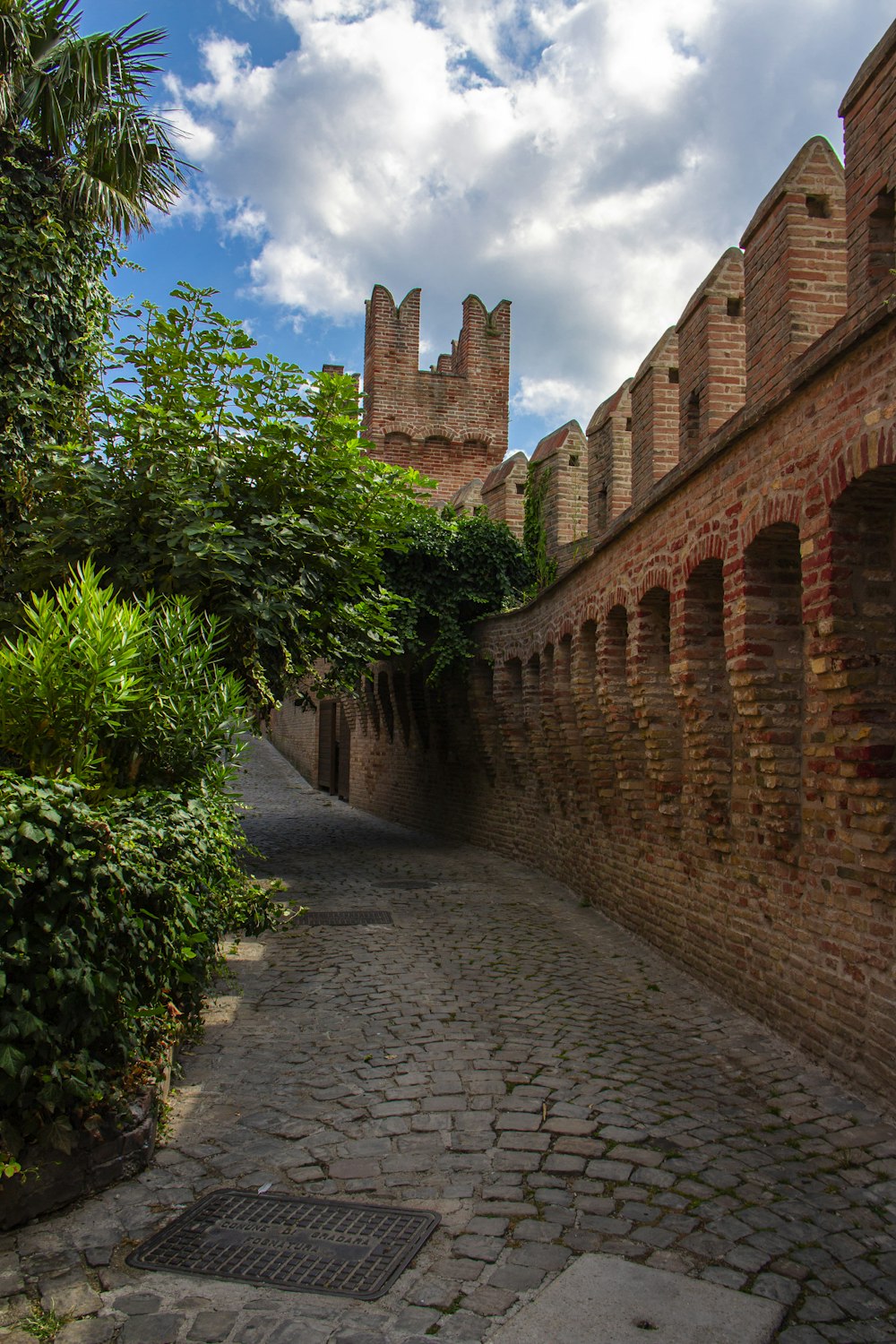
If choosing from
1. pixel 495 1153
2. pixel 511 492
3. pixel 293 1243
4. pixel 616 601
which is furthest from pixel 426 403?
pixel 293 1243

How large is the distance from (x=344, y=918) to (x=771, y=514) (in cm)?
595

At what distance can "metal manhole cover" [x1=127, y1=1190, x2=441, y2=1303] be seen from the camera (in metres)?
3.07

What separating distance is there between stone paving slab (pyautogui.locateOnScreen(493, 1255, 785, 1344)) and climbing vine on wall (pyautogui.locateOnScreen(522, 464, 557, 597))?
9.57 m

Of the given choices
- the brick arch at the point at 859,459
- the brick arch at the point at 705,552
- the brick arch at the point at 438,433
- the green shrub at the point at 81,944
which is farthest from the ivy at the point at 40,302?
the brick arch at the point at 438,433

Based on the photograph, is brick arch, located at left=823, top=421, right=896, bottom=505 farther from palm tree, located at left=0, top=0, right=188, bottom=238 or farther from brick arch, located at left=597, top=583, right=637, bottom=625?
palm tree, located at left=0, top=0, right=188, bottom=238

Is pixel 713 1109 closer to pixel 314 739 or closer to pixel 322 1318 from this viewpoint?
pixel 322 1318

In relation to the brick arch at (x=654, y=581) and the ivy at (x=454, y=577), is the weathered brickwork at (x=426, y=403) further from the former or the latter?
the brick arch at (x=654, y=581)

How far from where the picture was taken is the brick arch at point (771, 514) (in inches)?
203

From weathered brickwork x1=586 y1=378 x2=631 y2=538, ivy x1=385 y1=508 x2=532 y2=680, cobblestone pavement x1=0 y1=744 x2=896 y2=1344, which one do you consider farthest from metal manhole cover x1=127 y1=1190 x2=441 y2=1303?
ivy x1=385 y1=508 x2=532 y2=680

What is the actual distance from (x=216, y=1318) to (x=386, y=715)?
54.0 ft

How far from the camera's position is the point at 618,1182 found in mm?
3723

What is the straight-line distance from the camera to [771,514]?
5457 millimetres

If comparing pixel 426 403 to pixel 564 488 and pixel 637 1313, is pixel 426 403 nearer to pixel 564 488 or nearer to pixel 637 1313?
pixel 564 488

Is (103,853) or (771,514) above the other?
(771,514)
